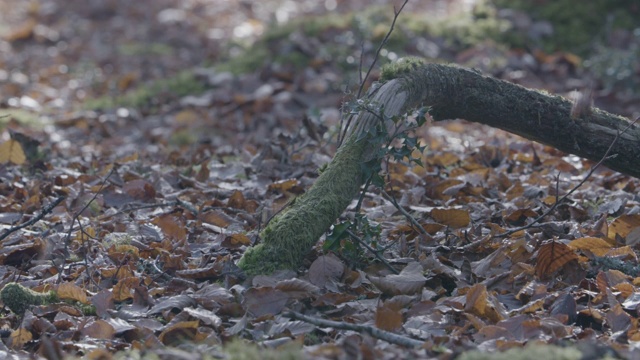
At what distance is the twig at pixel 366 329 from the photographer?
2.76 m

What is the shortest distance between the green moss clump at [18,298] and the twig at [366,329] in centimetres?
110

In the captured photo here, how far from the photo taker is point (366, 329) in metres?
2.83

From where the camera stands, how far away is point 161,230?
4.12 meters

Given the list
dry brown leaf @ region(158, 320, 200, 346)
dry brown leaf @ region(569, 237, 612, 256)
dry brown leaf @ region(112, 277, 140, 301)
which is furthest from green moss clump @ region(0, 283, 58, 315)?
dry brown leaf @ region(569, 237, 612, 256)

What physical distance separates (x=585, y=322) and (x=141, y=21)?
1061 centimetres

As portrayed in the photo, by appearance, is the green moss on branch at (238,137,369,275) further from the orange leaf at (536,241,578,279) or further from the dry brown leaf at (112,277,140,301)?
the orange leaf at (536,241,578,279)

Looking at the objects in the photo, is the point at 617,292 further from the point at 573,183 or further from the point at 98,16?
the point at 98,16

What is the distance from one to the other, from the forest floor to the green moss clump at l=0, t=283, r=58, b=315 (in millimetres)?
18

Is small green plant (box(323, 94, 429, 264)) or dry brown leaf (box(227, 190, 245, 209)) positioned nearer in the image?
small green plant (box(323, 94, 429, 264))

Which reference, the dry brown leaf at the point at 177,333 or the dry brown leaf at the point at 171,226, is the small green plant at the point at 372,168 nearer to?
the dry brown leaf at the point at 177,333

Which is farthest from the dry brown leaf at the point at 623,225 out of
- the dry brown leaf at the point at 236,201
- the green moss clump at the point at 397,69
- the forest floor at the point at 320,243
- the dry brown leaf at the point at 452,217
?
the dry brown leaf at the point at 236,201

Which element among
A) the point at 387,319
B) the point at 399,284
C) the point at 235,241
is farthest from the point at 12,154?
the point at 387,319

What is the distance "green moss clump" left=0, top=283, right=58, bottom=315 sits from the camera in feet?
10.6

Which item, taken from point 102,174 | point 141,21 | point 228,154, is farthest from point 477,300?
point 141,21
